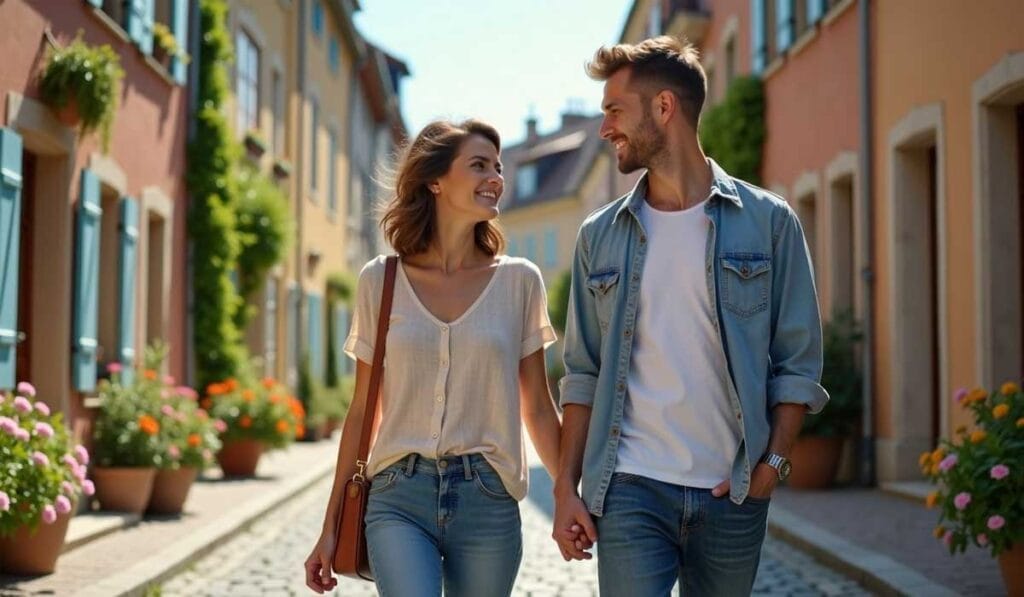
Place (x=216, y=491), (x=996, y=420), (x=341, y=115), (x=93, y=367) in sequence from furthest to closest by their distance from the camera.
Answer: (x=341, y=115), (x=216, y=491), (x=93, y=367), (x=996, y=420)

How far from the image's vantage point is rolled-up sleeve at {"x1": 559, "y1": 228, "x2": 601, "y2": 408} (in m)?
3.77

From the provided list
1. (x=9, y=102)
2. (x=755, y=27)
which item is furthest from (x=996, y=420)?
(x=755, y=27)

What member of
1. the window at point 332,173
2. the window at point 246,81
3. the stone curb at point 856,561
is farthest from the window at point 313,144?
the stone curb at point 856,561

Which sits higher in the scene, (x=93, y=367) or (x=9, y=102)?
(x=9, y=102)

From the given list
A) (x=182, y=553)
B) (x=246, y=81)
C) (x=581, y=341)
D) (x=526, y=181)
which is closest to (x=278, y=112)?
(x=246, y=81)

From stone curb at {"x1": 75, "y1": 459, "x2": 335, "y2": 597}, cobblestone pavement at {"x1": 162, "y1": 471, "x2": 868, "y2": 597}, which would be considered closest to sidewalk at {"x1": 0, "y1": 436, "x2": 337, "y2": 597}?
stone curb at {"x1": 75, "y1": 459, "x2": 335, "y2": 597}

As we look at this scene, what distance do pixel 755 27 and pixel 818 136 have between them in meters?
3.63

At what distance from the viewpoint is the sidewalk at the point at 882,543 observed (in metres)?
7.57

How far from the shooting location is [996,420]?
23.6 ft

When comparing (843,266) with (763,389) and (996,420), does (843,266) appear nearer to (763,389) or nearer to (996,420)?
(996,420)

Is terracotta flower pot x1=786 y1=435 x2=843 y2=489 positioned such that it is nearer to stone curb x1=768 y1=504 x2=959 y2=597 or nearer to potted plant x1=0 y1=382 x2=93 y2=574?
stone curb x1=768 y1=504 x2=959 y2=597

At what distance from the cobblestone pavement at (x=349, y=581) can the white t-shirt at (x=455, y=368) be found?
12.4 feet

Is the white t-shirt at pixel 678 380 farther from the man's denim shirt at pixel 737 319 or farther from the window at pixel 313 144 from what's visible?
the window at pixel 313 144

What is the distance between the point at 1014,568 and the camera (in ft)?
22.5
